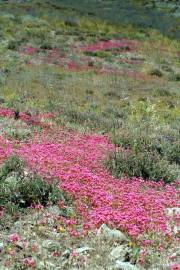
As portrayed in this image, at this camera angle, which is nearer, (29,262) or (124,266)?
(29,262)

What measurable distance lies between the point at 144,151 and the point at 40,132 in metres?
3.29

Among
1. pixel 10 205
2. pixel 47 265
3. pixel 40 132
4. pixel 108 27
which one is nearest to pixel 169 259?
pixel 47 265

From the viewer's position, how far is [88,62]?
3491 centimetres

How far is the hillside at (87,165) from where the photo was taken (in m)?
7.75

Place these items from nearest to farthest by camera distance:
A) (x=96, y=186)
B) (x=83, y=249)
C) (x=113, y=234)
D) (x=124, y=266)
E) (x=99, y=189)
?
(x=124, y=266) → (x=83, y=249) → (x=113, y=234) → (x=99, y=189) → (x=96, y=186)

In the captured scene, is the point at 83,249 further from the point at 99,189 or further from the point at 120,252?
Result: the point at 99,189

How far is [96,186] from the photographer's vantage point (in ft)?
33.0

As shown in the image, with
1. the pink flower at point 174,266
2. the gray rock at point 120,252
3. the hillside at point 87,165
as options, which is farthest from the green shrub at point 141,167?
the pink flower at point 174,266

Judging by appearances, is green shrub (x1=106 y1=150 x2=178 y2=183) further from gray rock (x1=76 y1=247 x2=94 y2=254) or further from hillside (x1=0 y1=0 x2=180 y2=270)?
gray rock (x1=76 y1=247 x2=94 y2=254)

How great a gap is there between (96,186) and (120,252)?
2595mm

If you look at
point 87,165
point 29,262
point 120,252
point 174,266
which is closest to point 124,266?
point 120,252

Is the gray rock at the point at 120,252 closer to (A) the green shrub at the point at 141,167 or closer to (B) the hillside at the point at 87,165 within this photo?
(B) the hillside at the point at 87,165

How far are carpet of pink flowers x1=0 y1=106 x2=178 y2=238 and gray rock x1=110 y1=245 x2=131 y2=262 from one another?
17.2 inches

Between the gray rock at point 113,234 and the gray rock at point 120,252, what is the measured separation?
26 cm
